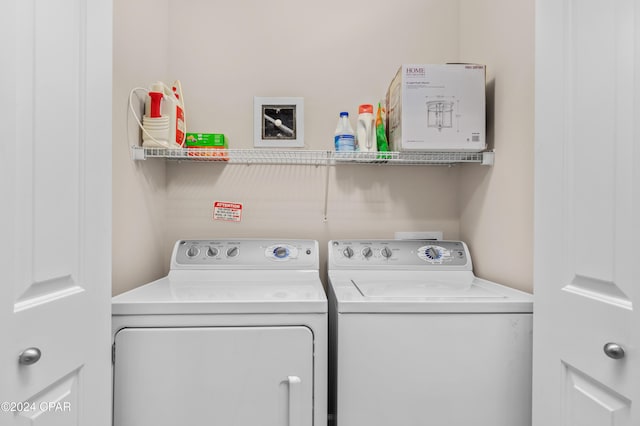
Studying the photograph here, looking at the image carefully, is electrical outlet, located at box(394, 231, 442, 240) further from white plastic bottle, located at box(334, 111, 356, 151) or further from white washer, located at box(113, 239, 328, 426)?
white washer, located at box(113, 239, 328, 426)

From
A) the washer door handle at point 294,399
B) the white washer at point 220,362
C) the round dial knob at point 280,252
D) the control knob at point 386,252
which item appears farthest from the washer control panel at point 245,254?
the washer door handle at point 294,399

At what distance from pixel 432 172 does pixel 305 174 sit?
730mm

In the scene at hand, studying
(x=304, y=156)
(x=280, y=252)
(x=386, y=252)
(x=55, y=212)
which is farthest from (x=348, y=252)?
(x=55, y=212)

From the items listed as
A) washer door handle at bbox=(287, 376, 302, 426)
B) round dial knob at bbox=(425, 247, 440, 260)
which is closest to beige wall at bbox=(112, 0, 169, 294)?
washer door handle at bbox=(287, 376, 302, 426)

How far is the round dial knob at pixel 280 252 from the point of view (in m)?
1.73

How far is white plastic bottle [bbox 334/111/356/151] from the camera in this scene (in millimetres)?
1673

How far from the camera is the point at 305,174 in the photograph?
1.92 metres

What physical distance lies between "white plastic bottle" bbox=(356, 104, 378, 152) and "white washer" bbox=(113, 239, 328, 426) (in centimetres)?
86

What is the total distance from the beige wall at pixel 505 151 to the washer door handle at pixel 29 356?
156 cm

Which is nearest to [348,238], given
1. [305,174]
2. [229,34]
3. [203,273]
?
[305,174]

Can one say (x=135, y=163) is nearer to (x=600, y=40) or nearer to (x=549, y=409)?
(x=600, y=40)

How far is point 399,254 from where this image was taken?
5.74 ft

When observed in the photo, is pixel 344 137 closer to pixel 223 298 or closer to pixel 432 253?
pixel 432 253

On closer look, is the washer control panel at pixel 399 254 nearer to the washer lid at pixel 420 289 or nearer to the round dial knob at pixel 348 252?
the round dial knob at pixel 348 252
